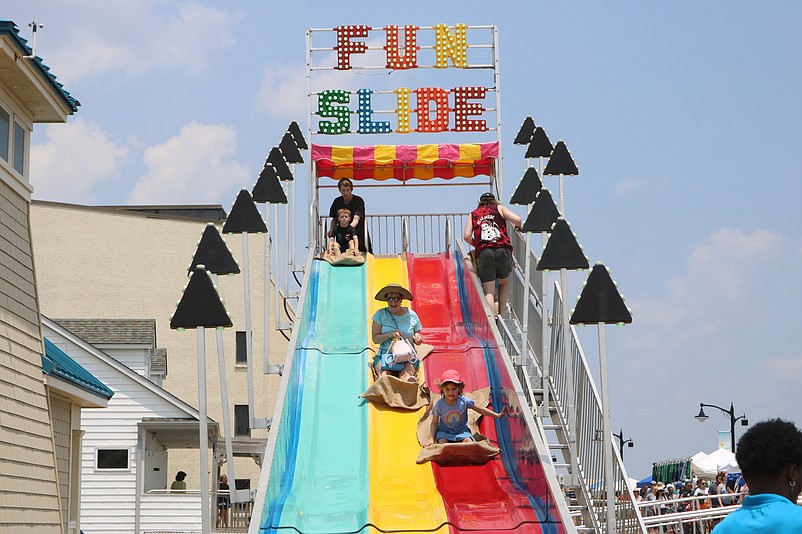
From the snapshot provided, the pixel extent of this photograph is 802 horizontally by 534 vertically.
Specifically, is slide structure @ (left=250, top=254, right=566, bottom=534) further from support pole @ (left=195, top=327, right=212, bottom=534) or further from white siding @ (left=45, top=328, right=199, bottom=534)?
white siding @ (left=45, top=328, right=199, bottom=534)

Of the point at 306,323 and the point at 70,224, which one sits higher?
the point at 70,224

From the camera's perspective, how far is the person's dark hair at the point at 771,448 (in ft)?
14.1

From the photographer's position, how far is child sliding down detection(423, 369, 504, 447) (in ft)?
40.3

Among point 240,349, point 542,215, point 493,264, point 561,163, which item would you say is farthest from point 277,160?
point 240,349

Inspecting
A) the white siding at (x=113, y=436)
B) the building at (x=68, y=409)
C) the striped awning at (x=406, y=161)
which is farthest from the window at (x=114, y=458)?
the striped awning at (x=406, y=161)

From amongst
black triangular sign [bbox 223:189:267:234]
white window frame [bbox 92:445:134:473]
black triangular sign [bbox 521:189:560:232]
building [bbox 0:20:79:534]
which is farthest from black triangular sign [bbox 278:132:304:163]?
white window frame [bbox 92:445:134:473]

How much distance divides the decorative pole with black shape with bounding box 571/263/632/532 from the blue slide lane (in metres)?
2.38

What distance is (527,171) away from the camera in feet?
52.2

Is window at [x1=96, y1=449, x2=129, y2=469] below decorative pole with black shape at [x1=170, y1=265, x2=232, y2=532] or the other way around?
below

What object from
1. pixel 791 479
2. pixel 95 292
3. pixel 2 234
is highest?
pixel 95 292

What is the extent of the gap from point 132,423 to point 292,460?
18974mm

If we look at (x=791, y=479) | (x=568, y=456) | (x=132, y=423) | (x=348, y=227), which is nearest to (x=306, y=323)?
(x=348, y=227)

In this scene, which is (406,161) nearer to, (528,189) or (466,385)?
(528,189)

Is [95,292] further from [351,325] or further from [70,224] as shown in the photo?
[351,325]
